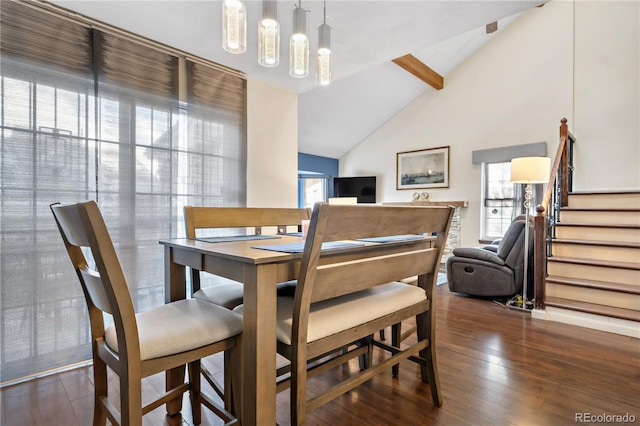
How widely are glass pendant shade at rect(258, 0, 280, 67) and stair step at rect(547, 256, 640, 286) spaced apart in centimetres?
330

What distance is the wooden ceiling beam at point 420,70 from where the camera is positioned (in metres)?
5.00

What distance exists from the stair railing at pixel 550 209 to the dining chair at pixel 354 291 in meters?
1.97

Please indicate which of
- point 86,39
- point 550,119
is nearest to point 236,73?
point 86,39

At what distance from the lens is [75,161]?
2.04m

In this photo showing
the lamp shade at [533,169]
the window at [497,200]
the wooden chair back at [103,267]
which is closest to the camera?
the wooden chair back at [103,267]

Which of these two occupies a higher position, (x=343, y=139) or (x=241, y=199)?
(x=343, y=139)

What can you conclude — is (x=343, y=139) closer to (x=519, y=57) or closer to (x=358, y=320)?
(x=519, y=57)

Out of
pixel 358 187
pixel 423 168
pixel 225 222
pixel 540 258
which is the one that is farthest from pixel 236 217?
pixel 358 187

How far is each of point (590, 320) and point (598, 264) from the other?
2.03 ft

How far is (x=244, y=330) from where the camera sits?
1064mm

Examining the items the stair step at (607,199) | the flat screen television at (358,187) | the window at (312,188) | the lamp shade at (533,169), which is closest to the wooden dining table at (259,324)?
the lamp shade at (533,169)

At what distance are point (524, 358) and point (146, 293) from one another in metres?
→ 2.68

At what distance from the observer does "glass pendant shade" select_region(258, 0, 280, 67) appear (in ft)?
4.78

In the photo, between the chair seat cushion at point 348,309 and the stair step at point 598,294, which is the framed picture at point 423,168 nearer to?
the stair step at point 598,294
